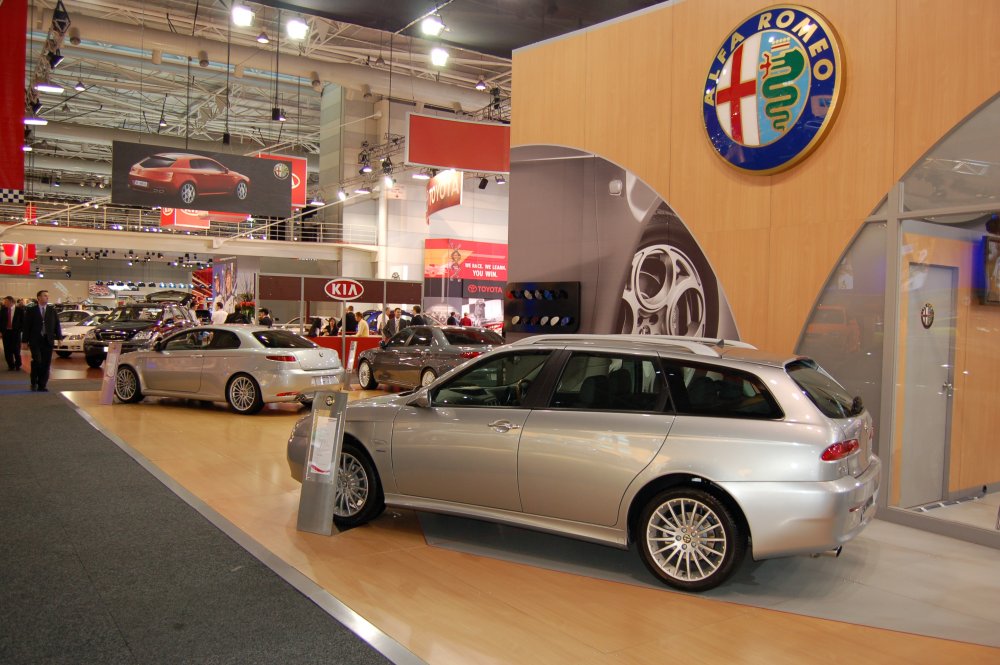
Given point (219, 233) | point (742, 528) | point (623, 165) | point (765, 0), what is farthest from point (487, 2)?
point (219, 233)

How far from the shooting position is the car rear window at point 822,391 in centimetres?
457

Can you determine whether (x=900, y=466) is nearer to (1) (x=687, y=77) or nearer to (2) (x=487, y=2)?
(1) (x=687, y=77)

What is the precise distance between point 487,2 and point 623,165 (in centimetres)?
472

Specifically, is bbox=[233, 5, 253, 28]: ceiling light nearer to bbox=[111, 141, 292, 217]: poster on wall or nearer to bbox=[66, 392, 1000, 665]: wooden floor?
bbox=[111, 141, 292, 217]: poster on wall

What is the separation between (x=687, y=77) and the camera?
7.91 meters

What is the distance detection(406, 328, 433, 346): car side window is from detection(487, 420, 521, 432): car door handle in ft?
31.0

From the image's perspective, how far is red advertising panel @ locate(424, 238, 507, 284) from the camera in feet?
103

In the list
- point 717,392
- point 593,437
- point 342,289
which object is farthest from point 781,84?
point 342,289

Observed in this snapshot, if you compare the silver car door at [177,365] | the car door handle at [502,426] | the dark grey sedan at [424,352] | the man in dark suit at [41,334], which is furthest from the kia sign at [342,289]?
the car door handle at [502,426]

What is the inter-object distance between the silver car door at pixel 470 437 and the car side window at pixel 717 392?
1027 mm

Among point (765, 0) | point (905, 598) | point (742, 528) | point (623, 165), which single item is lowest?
point (905, 598)

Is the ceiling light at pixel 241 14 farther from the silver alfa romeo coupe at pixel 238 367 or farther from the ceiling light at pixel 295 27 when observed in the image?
the silver alfa romeo coupe at pixel 238 367

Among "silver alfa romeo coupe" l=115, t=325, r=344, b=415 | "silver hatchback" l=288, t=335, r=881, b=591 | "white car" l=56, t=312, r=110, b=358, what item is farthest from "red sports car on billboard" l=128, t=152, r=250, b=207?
"silver hatchback" l=288, t=335, r=881, b=591

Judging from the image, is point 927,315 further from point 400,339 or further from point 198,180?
point 198,180
